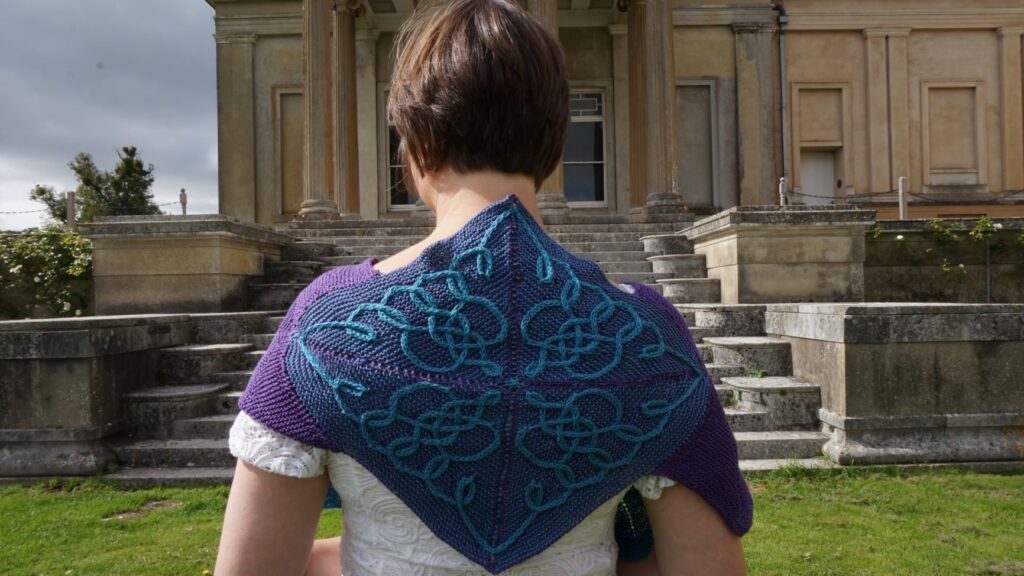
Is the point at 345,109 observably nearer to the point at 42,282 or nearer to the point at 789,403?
the point at 42,282

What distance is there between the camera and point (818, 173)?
14.3 m

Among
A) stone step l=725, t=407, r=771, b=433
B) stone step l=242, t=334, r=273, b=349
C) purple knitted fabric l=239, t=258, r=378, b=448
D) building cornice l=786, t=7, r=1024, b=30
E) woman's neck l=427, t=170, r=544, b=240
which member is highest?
building cornice l=786, t=7, r=1024, b=30

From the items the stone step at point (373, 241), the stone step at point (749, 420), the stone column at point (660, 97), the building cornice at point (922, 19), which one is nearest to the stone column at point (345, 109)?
the stone step at point (373, 241)

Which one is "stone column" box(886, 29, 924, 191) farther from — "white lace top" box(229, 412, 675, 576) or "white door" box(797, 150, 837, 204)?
"white lace top" box(229, 412, 675, 576)

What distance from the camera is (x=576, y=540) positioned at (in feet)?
3.22

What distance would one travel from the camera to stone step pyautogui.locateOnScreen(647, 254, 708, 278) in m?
7.03

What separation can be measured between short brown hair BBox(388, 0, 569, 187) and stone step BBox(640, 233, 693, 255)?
22.2 ft

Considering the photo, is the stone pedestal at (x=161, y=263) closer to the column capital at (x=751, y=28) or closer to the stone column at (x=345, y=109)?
the stone column at (x=345, y=109)

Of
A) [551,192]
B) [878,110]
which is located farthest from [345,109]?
Answer: [878,110]

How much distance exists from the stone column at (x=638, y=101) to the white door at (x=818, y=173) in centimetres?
449

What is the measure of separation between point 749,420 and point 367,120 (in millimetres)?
10569

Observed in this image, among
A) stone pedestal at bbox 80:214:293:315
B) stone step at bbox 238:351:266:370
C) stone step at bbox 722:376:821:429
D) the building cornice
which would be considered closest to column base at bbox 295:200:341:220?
stone pedestal at bbox 80:214:293:315

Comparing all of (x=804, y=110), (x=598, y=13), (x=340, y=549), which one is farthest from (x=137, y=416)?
(x=804, y=110)

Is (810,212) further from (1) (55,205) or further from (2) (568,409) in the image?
(1) (55,205)
